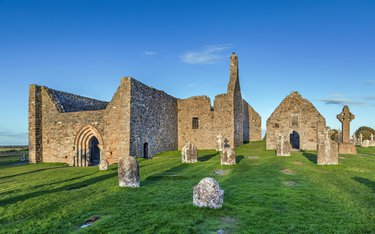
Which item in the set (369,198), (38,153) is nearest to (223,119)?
(38,153)

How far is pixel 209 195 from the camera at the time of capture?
721cm

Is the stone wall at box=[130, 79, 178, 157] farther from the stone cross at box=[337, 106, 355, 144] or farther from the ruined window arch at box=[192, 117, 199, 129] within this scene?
the stone cross at box=[337, 106, 355, 144]

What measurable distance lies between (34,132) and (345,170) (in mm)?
23922

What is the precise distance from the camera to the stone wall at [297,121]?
2494 centimetres

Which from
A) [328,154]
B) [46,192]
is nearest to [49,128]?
[46,192]

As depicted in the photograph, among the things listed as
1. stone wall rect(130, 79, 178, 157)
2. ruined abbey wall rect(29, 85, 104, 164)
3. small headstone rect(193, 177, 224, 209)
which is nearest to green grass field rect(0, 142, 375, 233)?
small headstone rect(193, 177, 224, 209)

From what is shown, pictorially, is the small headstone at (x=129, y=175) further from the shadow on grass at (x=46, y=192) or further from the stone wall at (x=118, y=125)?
the stone wall at (x=118, y=125)

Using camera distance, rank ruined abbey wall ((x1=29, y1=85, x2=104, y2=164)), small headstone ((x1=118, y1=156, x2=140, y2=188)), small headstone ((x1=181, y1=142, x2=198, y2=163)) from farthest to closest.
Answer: ruined abbey wall ((x1=29, y1=85, x2=104, y2=164)), small headstone ((x1=181, y1=142, x2=198, y2=163)), small headstone ((x1=118, y1=156, x2=140, y2=188))

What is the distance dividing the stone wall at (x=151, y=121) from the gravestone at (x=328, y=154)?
12.8 m

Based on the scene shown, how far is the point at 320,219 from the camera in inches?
250

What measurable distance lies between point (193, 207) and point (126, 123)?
536 inches

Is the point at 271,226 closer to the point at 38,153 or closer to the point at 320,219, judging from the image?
the point at 320,219

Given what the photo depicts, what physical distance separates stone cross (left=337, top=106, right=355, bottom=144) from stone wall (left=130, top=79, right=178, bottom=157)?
15575 mm

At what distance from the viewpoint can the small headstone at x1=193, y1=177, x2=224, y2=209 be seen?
7.21 metres
